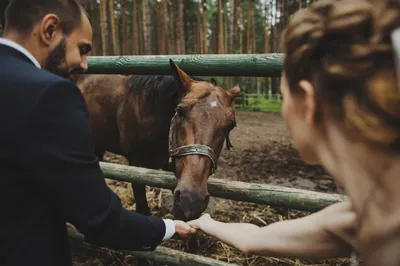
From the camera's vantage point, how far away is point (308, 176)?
560 cm

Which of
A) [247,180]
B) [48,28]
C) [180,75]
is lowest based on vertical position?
[247,180]

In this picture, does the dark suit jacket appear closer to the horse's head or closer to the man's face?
the man's face

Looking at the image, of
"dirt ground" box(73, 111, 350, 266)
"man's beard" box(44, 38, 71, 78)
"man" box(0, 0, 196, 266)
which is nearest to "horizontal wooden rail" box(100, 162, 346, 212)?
"man" box(0, 0, 196, 266)

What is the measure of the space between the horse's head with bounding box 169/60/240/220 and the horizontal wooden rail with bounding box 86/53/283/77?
0.11 m

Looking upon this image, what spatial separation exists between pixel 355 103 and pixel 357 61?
0.26 ft

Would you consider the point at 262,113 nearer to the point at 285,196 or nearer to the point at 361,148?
the point at 285,196

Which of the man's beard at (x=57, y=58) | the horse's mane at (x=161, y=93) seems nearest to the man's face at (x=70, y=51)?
→ the man's beard at (x=57, y=58)

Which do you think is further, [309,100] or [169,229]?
[169,229]

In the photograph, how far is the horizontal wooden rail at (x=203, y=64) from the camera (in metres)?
1.98

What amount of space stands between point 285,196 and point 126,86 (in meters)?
2.21

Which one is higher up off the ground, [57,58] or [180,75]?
[57,58]

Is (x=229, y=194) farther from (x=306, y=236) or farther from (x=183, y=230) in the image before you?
(x=306, y=236)

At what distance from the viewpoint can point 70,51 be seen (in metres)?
1.43

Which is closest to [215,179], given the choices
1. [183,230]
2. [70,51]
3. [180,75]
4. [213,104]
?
[213,104]
